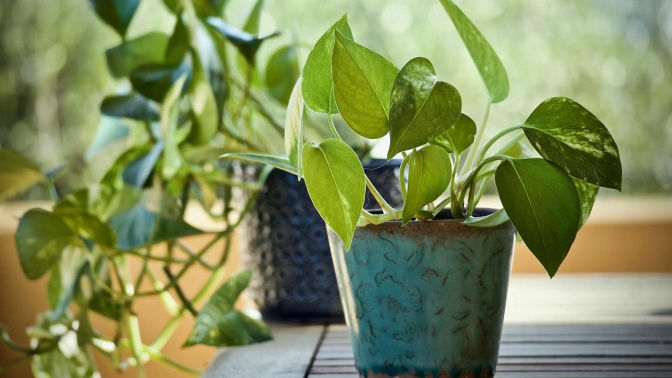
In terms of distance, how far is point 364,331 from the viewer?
440 mm

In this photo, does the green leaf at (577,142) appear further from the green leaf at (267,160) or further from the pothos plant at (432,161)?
the green leaf at (267,160)

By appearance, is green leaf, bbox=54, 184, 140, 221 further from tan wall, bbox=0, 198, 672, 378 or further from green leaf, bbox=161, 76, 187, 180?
tan wall, bbox=0, 198, 672, 378

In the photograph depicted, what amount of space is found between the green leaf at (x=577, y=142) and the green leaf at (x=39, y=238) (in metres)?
0.44

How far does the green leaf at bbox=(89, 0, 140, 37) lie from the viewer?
2.33ft

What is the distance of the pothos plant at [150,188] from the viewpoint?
64 cm

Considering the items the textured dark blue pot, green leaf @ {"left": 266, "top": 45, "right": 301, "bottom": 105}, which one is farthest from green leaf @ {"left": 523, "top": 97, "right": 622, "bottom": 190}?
green leaf @ {"left": 266, "top": 45, "right": 301, "bottom": 105}

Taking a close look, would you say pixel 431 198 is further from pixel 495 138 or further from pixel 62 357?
pixel 62 357

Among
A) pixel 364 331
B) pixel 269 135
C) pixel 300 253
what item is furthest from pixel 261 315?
pixel 364 331

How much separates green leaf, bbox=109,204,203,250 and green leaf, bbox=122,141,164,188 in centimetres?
3

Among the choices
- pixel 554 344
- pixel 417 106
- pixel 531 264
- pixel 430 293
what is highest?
pixel 417 106

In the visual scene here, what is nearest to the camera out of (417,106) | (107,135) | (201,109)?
(417,106)

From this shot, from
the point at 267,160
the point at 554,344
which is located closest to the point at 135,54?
the point at 267,160

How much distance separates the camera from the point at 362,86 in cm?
38

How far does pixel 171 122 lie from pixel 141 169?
0.17ft
